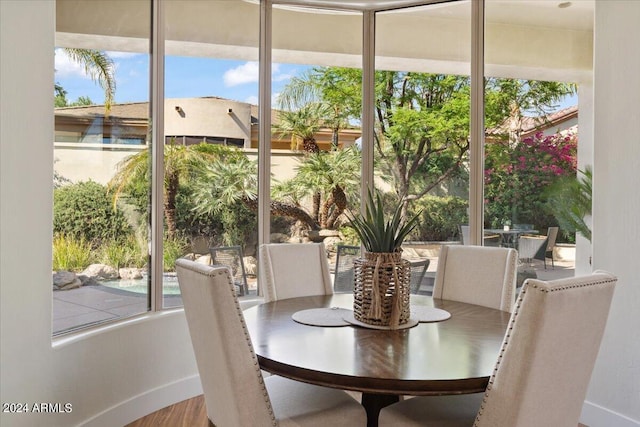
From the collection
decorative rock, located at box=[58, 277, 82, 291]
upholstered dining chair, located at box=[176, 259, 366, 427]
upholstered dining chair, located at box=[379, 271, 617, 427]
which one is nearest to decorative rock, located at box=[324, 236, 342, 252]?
decorative rock, located at box=[58, 277, 82, 291]

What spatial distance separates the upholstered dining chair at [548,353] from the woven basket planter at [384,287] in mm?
589

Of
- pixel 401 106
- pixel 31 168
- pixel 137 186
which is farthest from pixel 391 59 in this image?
pixel 31 168

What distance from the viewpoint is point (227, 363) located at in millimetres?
1609

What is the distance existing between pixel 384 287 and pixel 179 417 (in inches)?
65.3

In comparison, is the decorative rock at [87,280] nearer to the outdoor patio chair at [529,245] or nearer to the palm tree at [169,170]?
the palm tree at [169,170]

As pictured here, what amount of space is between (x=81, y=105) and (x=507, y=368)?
2411 mm

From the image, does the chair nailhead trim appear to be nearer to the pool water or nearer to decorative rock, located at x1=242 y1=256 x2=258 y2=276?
the pool water

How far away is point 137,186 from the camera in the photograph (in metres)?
3.13

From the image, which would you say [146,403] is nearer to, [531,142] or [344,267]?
[344,267]

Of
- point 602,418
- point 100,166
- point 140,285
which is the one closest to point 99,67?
point 100,166

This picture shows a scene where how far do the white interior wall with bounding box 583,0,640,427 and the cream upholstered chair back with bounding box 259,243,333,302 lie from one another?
155 cm

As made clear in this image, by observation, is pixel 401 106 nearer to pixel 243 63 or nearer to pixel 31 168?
pixel 243 63

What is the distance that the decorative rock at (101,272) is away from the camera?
2.78 metres

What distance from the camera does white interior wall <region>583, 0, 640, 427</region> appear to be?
271 centimetres
